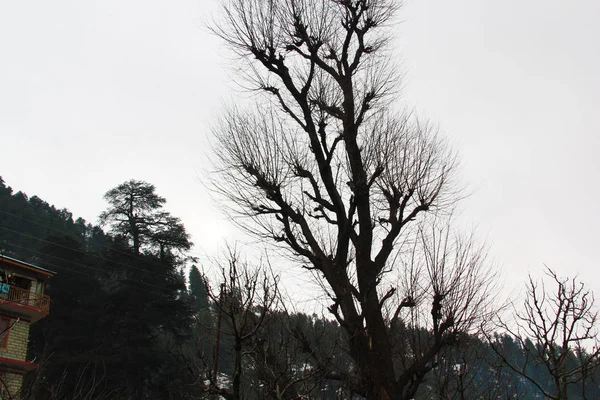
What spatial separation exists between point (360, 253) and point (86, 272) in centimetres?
3639

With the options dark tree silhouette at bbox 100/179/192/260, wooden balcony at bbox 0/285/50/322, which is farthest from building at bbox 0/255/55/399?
dark tree silhouette at bbox 100/179/192/260

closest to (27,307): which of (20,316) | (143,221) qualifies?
(20,316)

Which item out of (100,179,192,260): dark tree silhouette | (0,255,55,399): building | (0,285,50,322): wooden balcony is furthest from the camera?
(100,179,192,260): dark tree silhouette

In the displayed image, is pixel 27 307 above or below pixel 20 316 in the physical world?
above

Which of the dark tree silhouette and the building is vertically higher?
the dark tree silhouette

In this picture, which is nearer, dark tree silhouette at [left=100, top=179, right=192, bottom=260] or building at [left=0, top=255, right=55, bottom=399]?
building at [left=0, top=255, right=55, bottom=399]

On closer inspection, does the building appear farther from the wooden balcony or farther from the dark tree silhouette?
the dark tree silhouette

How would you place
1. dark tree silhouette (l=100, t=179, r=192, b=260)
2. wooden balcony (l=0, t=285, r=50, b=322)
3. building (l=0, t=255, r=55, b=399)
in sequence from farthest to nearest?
dark tree silhouette (l=100, t=179, r=192, b=260) < wooden balcony (l=0, t=285, r=50, b=322) < building (l=0, t=255, r=55, b=399)

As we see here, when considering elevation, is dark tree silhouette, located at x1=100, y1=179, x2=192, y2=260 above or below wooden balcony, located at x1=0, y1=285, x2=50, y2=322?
above

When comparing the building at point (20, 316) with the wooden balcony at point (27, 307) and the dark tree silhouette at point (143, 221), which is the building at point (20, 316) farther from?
the dark tree silhouette at point (143, 221)

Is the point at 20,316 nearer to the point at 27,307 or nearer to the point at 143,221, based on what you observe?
the point at 27,307

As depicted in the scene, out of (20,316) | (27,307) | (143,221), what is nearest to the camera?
(20,316)

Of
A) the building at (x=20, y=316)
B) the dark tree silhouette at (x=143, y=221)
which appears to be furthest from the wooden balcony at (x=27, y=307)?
the dark tree silhouette at (x=143, y=221)

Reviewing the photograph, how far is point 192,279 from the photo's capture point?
70.4 meters
